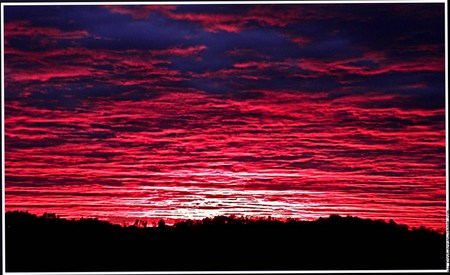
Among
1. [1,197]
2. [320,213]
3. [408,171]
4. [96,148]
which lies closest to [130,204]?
[96,148]

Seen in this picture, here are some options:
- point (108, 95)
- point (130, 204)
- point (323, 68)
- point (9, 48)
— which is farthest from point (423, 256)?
point (9, 48)

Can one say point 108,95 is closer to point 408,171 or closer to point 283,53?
point 283,53

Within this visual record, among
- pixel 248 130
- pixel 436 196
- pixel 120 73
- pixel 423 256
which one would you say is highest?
pixel 120 73

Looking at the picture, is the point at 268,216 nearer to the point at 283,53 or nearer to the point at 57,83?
the point at 283,53

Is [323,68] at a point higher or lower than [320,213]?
higher

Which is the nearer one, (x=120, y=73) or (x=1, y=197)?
Result: (x=1, y=197)

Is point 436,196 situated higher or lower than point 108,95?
lower
